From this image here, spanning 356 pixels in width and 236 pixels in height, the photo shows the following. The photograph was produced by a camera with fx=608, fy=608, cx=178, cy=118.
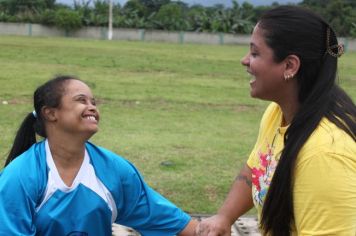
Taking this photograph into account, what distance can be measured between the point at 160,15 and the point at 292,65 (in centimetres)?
5405

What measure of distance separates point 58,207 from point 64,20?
155ft

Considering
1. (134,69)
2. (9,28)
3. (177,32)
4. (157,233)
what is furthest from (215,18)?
→ (157,233)

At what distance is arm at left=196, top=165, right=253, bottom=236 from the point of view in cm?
258

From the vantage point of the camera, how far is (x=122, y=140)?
24.1ft

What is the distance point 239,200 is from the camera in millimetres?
2648

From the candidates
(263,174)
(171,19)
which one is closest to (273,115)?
(263,174)

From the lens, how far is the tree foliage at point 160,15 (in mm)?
50938

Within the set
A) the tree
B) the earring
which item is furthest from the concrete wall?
the earring

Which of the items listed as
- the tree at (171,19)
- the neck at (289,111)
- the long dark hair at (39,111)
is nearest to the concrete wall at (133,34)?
the tree at (171,19)

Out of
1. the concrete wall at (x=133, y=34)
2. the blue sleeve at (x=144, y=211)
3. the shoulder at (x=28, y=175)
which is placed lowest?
the concrete wall at (x=133, y=34)

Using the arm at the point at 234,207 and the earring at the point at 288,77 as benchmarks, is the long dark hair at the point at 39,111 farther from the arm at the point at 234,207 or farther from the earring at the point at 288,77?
the earring at the point at 288,77

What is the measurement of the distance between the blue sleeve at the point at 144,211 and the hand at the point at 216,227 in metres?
0.23

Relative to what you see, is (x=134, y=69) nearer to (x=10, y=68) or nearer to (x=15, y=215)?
(x=10, y=68)

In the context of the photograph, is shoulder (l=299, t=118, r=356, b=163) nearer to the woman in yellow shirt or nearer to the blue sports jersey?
the woman in yellow shirt
